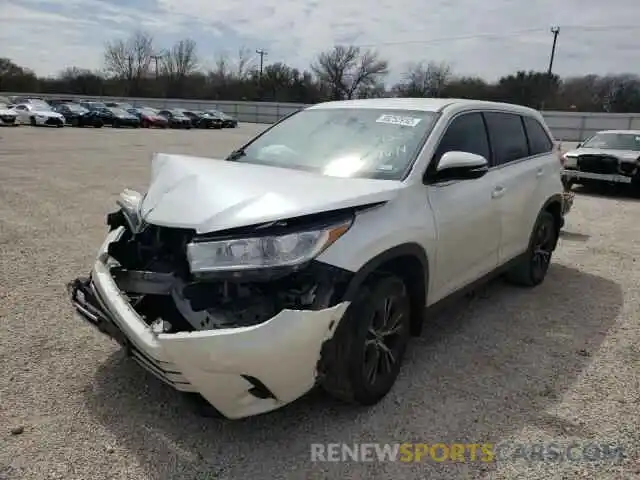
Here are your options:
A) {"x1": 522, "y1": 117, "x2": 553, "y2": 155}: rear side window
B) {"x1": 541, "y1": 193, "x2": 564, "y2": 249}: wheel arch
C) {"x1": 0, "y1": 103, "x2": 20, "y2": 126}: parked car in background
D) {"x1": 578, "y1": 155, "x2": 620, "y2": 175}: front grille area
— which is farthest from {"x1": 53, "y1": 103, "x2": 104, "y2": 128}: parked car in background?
{"x1": 541, "y1": 193, "x2": 564, "y2": 249}: wheel arch

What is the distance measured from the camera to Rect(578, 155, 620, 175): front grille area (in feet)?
38.3

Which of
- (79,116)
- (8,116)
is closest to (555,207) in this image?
(8,116)

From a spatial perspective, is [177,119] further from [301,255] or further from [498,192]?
[301,255]

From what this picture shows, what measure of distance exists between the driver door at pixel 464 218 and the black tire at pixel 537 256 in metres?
0.92

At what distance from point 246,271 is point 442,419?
1.43m

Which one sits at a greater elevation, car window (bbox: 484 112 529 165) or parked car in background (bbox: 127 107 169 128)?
car window (bbox: 484 112 529 165)

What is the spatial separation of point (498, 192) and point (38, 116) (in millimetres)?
32887

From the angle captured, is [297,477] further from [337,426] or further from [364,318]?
[364,318]

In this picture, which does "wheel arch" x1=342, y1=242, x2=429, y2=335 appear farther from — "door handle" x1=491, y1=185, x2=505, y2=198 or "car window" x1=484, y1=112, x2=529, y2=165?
"car window" x1=484, y1=112, x2=529, y2=165

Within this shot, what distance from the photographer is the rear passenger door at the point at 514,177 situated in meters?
4.31

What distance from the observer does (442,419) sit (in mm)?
2975

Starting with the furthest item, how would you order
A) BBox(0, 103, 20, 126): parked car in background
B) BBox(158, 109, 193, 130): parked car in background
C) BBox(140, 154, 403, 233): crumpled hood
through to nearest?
1. BBox(158, 109, 193, 130): parked car in background
2. BBox(0, 103, 20, 126): parked car in background
3. BBox(140, 154, 403, 233): crumpled hood

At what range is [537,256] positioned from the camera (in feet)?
17.3

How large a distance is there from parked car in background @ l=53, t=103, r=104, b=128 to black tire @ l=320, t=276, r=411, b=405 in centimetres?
3549
